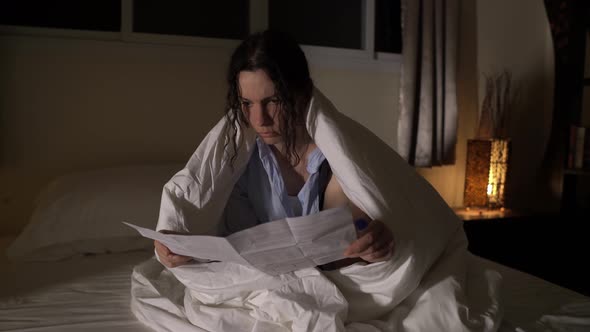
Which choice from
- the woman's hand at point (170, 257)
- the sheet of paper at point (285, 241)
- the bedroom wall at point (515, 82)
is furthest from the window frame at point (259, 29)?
the sheet of paper at point (285, 241)

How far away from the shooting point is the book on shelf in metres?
2.10

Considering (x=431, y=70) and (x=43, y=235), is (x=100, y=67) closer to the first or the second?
(x=43, y=235)

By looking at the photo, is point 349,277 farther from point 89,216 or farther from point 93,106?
point 93,106

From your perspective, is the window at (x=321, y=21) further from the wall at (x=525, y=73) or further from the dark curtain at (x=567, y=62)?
the dark curtain at (x=567, y=62)

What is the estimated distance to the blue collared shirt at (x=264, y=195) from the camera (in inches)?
40.4

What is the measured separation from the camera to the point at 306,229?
26.1 inches

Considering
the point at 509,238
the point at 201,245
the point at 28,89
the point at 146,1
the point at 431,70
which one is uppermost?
the point at 146,1

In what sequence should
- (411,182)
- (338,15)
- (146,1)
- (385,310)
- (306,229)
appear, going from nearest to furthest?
1. (306,229)
2. (385,310)
3. (411,182)
4. (146,1)
5. (338,15)

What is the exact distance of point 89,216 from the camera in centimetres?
137

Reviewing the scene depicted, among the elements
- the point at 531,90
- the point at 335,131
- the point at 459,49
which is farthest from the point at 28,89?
the point at 531,90

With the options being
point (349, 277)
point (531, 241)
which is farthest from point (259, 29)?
point (531, 241)

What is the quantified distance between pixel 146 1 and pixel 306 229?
5.20ft

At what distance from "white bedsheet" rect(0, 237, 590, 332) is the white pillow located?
5 cm

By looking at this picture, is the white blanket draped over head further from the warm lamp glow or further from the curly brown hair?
the warm lamp glow
